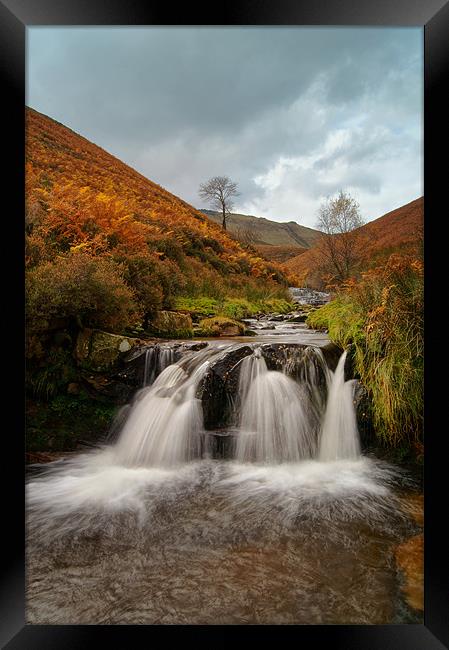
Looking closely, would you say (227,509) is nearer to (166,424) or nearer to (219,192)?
(166,424)

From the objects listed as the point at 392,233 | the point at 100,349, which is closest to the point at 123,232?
the point at 100,349

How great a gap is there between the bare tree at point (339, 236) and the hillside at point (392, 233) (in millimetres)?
75

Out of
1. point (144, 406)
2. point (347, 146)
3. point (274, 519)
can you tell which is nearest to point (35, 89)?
point (347, 146)

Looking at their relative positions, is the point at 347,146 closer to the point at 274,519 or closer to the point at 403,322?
the point at 403,322

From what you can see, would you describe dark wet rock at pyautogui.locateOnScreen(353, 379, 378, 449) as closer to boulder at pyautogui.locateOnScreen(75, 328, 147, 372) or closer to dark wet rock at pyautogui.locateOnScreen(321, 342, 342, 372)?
dark wet rock at pyautogui.locateOnScreen(321, 342, 342, 372)

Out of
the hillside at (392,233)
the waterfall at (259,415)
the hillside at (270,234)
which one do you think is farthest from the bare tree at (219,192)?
the waterfall at (259,415)

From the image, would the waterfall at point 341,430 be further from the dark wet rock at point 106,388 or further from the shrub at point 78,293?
the shrub at point 78,293

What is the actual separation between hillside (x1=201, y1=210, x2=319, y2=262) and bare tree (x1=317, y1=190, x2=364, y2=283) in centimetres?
11

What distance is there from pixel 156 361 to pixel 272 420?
1049 mm

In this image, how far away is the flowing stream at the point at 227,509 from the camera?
1.64 meters

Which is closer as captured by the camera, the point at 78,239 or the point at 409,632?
the point at 409,632

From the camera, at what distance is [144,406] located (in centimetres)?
256
